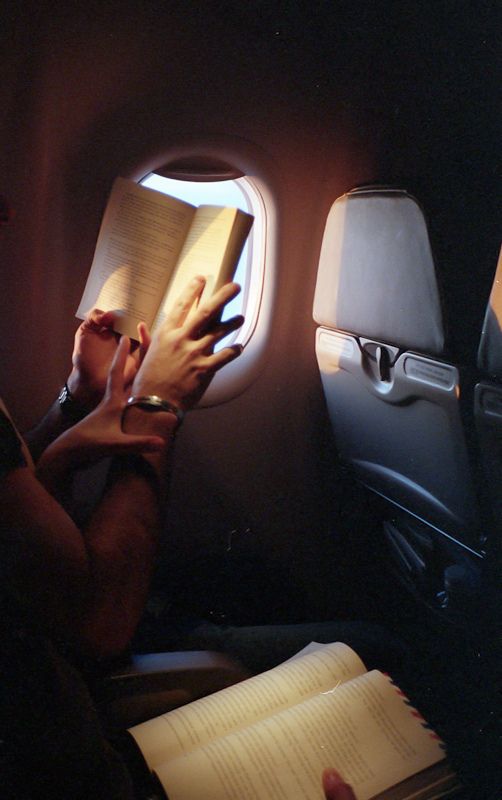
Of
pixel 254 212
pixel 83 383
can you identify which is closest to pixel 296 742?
pixel 83 383

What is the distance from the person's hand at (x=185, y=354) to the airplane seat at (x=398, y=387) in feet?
1.51

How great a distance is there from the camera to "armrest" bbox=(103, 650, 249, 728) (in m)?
1.08

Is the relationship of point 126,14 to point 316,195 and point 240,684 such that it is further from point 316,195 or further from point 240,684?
point 240,684

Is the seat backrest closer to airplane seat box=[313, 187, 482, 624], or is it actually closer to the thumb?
airplane seat box=[313, 187, 482, 624]

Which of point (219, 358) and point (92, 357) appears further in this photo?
point (92, 357)

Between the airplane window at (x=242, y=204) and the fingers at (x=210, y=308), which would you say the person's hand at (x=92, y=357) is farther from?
the airplane window at (x=242, y=204)

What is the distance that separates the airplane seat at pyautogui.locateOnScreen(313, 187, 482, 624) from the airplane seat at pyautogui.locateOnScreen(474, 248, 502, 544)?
0.06 m

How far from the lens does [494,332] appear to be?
1183mm

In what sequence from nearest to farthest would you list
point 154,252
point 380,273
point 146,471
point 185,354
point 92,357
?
point 146,471, point 185,354, point 154,252, point 92,357, point 380,273

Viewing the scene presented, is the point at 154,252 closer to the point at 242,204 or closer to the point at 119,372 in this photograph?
the point at 119,372

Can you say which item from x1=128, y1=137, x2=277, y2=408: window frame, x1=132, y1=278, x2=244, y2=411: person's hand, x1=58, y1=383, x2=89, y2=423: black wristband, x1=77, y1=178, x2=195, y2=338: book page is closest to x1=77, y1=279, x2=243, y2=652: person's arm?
x1=132, y1=278, x2=244, y2=411: person's hand

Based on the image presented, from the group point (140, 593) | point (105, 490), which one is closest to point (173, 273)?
point (105, 490)

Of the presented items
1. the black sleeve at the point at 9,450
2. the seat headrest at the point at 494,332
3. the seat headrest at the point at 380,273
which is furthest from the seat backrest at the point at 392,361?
the black sleeve at the point at 9,450

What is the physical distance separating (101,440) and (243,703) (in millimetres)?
459
